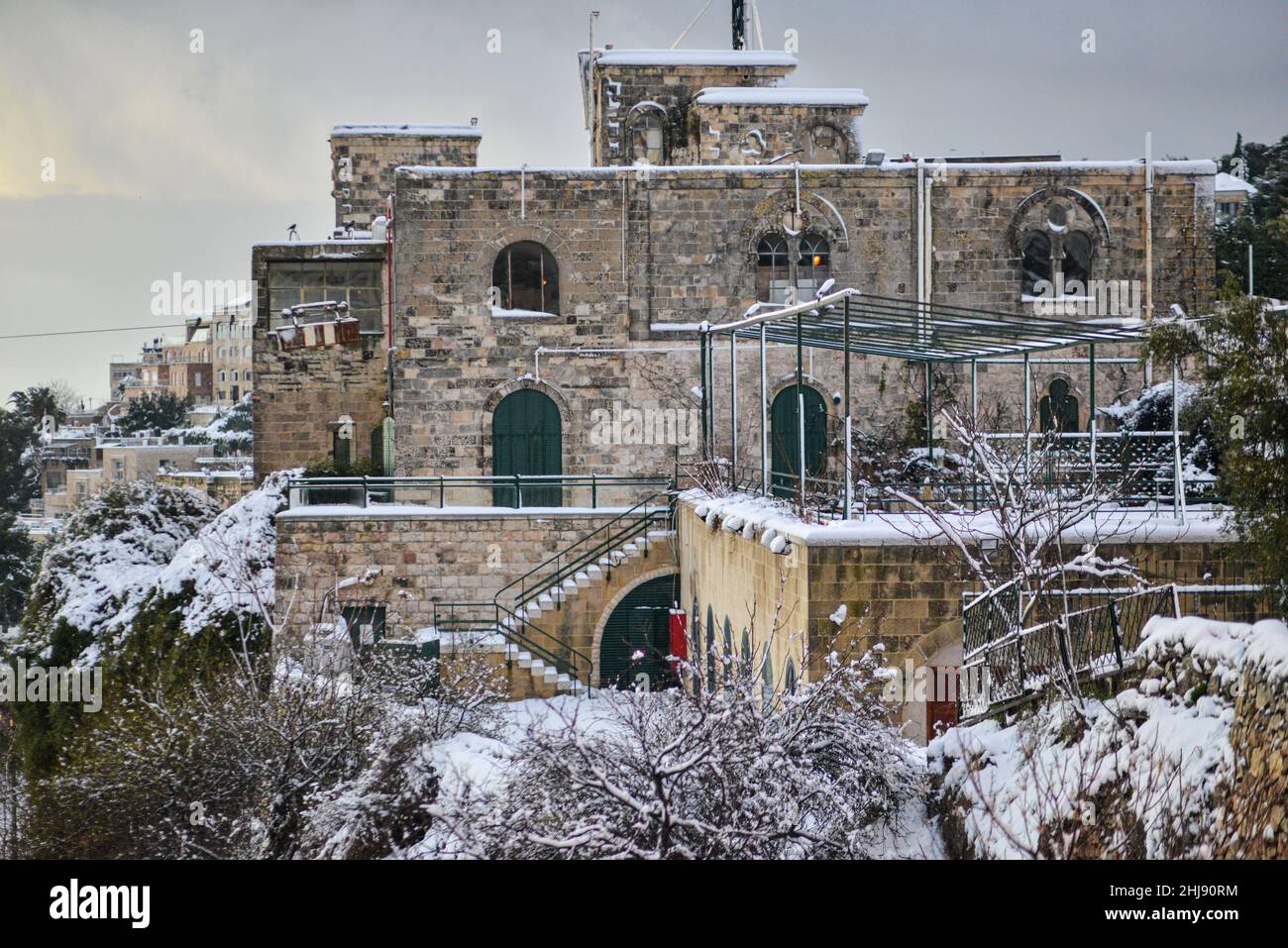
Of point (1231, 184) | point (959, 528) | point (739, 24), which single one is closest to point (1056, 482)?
point (959, 528)

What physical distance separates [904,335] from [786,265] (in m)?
8.44

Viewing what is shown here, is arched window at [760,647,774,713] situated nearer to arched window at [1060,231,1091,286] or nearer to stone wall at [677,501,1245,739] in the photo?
stone wall at [677,501,1245,739]

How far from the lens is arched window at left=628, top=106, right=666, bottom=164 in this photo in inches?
1068

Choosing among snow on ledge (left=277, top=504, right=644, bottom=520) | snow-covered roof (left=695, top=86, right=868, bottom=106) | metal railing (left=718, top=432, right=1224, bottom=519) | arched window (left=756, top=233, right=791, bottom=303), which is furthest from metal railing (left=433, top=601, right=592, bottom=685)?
snow-covered roof (left=695, top=86, right=868, bottom=106)

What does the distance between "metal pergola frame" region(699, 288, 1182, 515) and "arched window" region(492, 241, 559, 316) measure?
453 cm

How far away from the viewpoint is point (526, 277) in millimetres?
21875

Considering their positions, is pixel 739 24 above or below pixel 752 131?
above

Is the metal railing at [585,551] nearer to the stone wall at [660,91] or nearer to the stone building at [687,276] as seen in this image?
the stone building at [687,276]

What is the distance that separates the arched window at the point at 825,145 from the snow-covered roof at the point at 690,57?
310cm

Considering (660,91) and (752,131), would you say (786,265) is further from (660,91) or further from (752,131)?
(660,91)

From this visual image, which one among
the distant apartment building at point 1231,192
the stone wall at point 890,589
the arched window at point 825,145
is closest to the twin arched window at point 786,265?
the arched window at point 825,145

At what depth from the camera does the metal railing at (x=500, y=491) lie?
19.8 m
